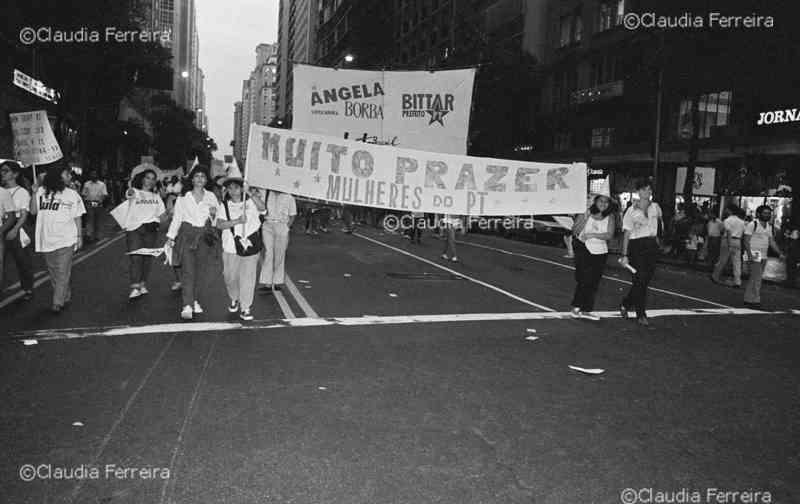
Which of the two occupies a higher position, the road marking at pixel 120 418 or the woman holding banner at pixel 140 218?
the woman holding banner at pixel 140 218

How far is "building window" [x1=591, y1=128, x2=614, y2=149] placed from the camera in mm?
37250

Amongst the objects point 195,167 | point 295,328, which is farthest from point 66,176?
point 295,328

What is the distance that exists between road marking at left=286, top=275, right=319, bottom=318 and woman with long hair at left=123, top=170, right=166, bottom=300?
219 cm

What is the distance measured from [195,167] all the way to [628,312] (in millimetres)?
6405

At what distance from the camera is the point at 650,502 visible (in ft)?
11.8

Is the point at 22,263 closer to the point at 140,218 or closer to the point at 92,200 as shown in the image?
the point at 140,218

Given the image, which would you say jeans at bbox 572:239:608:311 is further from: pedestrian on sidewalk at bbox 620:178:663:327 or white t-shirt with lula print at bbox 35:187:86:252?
white t-shirt with lula print at bbox 35:187:86:252

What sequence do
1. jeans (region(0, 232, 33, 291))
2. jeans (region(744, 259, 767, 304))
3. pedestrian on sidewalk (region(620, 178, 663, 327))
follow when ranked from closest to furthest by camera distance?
pedestrian on sidewalk (region(620, 178, 663, 327)), jeans (region(0, 232, 33, 291)), jeans (region(744, 259, 767, 304))

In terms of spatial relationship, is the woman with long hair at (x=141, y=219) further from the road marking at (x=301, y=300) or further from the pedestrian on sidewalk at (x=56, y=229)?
the road marking at (x=301, y=300)

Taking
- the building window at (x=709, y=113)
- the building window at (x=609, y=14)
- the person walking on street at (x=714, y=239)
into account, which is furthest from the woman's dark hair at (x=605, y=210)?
the building window at (x=609, y=14)

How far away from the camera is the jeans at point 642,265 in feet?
29.3

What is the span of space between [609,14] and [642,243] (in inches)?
1247

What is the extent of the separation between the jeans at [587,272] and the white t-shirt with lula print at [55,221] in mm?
6668

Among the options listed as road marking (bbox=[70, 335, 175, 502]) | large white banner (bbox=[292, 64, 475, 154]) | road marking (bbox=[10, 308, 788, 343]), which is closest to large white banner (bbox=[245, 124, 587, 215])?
road marking (bbox=[10, 308, 788, 343])
